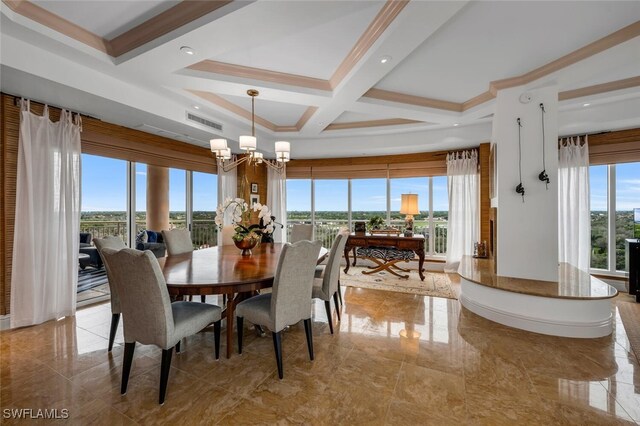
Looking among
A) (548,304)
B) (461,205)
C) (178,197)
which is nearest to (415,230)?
(461,205)

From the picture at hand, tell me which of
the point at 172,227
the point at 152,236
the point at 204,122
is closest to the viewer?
the point at 204,122

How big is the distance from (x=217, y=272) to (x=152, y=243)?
3.43 meters

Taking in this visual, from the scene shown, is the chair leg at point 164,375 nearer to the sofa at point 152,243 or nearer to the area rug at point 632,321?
the sofa at point 152,243

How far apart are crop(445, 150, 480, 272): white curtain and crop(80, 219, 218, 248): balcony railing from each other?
4.84 m

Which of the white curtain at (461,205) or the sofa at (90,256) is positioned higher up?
the white curtain at (461,205)

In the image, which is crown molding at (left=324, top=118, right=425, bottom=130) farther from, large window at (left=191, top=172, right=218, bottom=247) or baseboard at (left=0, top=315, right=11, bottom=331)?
baseboard at (left=0, top=315, right=11, bottom=331)

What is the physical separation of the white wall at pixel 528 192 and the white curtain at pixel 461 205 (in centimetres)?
194

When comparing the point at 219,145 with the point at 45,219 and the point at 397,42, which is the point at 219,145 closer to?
the point at 397,42

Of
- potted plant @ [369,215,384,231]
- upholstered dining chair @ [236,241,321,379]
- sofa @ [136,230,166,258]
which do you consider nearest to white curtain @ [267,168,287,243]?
potted plant @ [369,215,384,231]

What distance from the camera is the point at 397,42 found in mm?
2240

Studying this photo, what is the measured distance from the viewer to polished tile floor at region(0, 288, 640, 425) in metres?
1.71

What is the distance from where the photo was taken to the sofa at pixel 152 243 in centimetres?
481

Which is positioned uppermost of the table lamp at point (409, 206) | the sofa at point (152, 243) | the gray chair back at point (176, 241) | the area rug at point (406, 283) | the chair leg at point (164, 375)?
the table lamp at point (409, 206)

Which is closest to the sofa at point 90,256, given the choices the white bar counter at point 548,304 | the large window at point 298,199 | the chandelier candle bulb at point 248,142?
the large window at point 298,199
